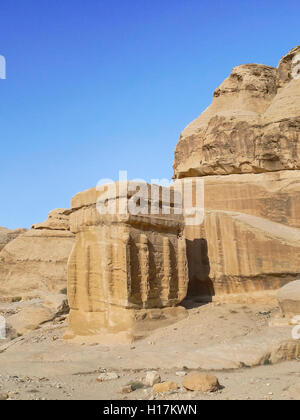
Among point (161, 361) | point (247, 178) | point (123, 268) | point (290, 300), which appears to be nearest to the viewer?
point (161, 361)

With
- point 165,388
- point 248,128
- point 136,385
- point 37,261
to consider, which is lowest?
point 136,385

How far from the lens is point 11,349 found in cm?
1091

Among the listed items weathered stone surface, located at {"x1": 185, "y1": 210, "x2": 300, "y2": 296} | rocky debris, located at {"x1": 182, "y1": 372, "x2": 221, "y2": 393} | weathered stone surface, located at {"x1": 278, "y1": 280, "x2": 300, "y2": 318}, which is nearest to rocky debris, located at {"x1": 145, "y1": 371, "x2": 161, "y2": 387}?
rocky debris, located at {"x1": 182, "y1": 372, "x2": 221, "y2": 393}

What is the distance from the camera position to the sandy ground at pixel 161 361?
5.55 meters

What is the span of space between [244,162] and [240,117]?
6.42ft

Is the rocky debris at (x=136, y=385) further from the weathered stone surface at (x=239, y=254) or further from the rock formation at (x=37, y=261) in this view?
the rock formation at (x=37, y=261)

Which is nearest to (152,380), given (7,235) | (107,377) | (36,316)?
(107,377)

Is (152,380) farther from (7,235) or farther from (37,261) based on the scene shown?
(7,235)

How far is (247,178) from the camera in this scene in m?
16.3

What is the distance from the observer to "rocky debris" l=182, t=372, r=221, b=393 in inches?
206

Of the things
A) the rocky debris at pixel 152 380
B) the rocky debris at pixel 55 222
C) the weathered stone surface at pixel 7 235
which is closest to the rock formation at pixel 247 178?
the rocky debris at pixel 152 380

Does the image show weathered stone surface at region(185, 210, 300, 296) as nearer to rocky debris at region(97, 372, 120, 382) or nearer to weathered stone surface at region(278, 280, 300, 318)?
weathered stone surface at region(278, 280, 300, 318)

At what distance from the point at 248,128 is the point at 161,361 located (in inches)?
461
